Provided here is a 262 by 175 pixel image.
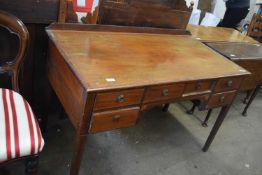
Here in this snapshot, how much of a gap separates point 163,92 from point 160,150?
0.81 m

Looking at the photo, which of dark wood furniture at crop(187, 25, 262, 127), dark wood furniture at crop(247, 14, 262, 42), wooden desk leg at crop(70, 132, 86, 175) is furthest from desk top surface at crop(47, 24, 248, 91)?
dark wood furniture at crop(247, 14, 262, 42)

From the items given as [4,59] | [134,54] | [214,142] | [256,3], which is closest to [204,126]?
[214,142]

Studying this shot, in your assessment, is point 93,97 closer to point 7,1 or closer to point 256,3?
point 7,1

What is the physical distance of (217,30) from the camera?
2.78m

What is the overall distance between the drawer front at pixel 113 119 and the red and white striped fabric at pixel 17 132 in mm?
250

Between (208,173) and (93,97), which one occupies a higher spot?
(93,97)

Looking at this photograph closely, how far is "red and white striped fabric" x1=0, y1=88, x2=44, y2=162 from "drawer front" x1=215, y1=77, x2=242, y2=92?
42.7 inches

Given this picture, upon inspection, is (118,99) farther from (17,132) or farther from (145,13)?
(145,13)

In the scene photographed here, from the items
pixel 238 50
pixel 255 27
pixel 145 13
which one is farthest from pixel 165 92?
pixel 255 27

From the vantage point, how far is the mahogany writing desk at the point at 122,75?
1.19m

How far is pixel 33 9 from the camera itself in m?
1.47

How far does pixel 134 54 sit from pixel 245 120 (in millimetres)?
1794

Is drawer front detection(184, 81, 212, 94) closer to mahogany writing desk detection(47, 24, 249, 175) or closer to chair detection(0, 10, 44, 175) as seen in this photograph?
mahogany writing desk detection(47, 24, 249, 175)

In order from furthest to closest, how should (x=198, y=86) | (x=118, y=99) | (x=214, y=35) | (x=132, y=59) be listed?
(x=214, y=35) < (x=198, y=86) < (x=132, y=59) < (x=118, y=99)
